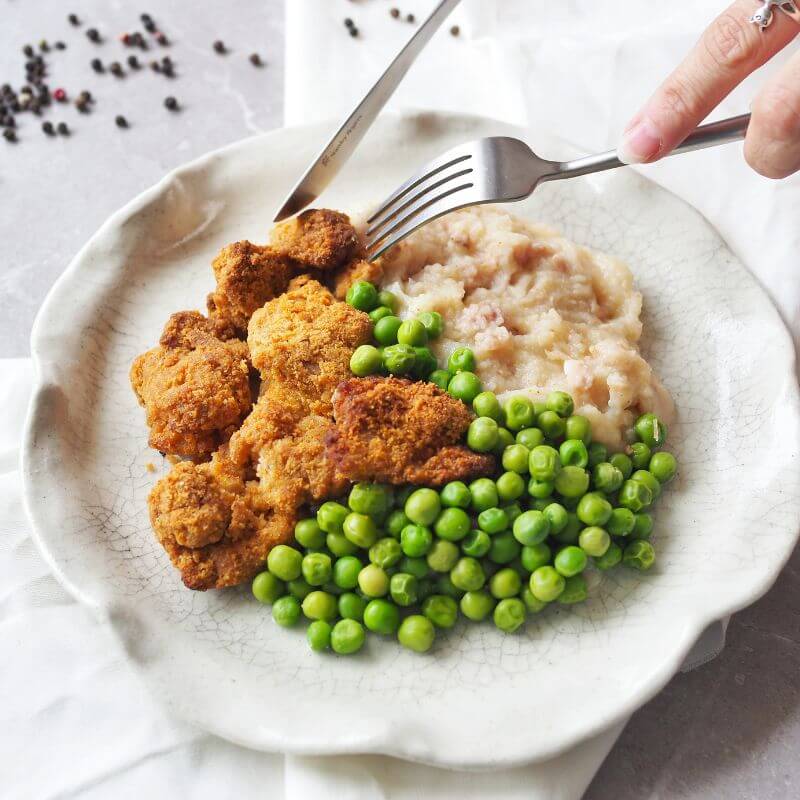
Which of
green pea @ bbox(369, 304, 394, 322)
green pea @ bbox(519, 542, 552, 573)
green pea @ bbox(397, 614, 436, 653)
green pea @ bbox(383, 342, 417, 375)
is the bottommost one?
green pea @ bbox(397, 614, 436, 653)

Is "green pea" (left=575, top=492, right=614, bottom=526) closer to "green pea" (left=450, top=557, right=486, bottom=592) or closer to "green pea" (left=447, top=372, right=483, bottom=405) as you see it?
"green pea" (left=450, top=557, right=486, bottom=592)

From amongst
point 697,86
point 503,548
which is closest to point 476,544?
point 503,548

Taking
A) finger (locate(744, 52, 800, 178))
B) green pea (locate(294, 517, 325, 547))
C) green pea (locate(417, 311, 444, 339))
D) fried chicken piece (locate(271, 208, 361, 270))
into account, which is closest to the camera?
finger (locate(744, 52, 800, 178))

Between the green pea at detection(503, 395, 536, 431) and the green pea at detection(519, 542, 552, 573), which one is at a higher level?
the green pea at detection(503, 395, 536, 431)

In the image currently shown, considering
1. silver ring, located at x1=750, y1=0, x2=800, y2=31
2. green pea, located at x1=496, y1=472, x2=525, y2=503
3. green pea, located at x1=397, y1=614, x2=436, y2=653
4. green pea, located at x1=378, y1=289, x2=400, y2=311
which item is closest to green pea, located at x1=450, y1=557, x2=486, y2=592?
green pea, located at x1=397, y1=614, x2=436, y2=653

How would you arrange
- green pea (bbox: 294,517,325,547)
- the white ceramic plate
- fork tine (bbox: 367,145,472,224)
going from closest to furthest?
the white ceramic plate → green pea (bbox: 294,517,325,547) → fork tine (bbox: 367,145,472,224)

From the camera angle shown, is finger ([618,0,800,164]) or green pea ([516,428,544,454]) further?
green pea ([516,428,544,454])

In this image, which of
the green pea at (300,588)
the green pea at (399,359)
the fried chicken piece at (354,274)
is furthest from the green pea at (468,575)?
the fried chicken piece at (354,274)

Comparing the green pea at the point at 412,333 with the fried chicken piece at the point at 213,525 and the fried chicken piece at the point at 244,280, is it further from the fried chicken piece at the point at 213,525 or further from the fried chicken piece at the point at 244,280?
the fried chicken piece at the point at 213,525
